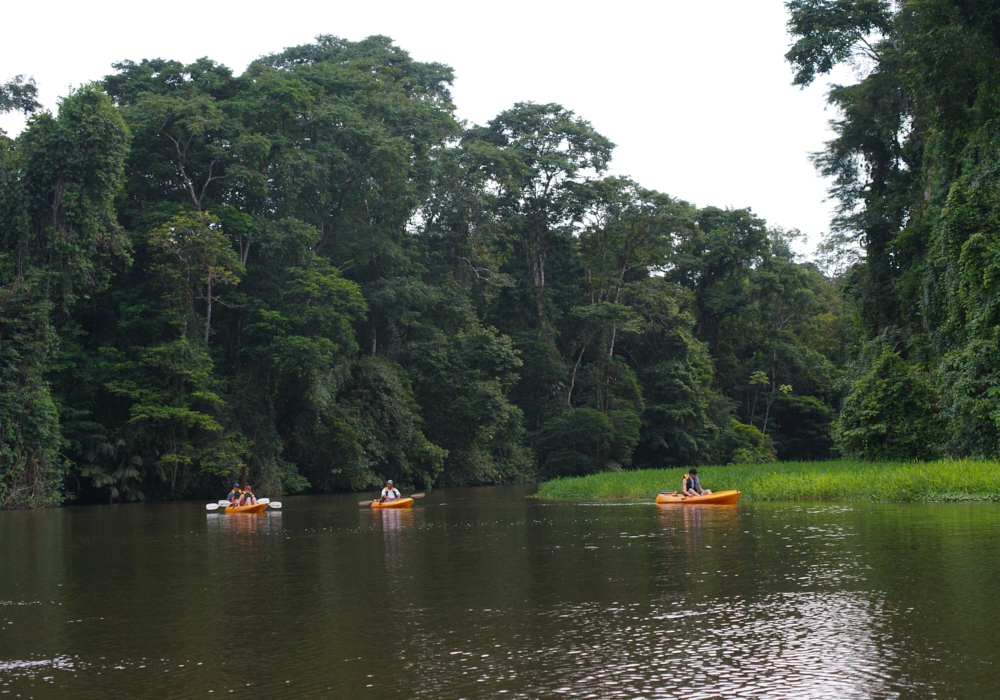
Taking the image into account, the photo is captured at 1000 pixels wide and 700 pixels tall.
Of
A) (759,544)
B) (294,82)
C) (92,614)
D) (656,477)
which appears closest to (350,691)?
(92,614)

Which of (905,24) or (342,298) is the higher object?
(905,24)

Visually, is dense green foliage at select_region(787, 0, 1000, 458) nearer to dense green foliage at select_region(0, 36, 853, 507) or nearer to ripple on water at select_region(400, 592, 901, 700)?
dense green foliage at select_region(0, 36, 853, 507)

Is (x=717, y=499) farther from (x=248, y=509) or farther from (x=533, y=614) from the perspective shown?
(x=533, y=614)

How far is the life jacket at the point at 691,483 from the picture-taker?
24.3m

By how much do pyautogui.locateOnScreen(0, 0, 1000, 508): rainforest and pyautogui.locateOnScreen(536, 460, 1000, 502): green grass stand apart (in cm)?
344

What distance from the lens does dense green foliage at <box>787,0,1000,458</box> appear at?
26.5 m

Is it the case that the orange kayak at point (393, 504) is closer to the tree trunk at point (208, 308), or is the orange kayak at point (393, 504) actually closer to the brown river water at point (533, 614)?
the brown river water at point (533, 614)

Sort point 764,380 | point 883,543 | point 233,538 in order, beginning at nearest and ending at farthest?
point 883,543, point 233,538, point 764,380

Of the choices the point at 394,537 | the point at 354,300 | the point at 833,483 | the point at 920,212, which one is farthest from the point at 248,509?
the point at 920,212

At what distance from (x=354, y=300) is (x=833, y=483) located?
22289 mm

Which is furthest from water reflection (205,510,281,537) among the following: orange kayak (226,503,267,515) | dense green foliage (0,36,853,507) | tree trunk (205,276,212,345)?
tree trunk (205,276,212,345)

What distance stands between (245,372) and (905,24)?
2844 centimetres

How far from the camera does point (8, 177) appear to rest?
33.0m

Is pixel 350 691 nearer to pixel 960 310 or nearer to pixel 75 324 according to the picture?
pixel 960 310
